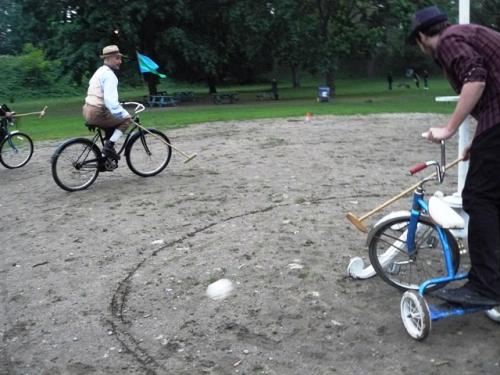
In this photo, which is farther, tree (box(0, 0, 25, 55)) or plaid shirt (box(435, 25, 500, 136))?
tree (box(0, 0, 25, 55))

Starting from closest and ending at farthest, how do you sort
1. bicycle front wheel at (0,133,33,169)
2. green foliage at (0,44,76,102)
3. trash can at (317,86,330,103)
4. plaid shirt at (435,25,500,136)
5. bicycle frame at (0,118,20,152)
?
plaid shirt at (435,25,500,136) → bicycle frame at (0,118,20,152) → bicycle front wheel at (0,133,33,169) → trash can at (317,86,330,103) → green foliage at (0,44,76,102)

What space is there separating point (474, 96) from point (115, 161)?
6.20 metres

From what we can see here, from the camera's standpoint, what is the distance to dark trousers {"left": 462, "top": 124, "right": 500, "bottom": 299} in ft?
11.1

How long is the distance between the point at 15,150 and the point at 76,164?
304cm

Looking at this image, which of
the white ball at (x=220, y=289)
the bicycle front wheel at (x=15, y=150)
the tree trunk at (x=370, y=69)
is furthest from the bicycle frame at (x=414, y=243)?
the tree trunk at (x=370, y=69)

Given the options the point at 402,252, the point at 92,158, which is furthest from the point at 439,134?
the point at 92,158

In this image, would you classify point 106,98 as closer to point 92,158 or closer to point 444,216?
point 92,158

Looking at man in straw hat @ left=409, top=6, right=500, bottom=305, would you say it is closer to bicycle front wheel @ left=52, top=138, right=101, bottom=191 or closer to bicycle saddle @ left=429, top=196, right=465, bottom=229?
bicycle saddle @ left=429, top=196, right=465, bottom=229

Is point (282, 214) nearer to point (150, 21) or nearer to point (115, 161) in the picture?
point (115, 161)

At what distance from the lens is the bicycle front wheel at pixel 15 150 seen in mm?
10648

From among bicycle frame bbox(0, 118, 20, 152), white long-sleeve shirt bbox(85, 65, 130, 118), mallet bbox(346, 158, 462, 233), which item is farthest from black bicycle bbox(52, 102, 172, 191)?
mallet bbox(346, 158, 462, 233)

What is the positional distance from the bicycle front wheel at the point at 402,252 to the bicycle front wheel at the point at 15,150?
804cm

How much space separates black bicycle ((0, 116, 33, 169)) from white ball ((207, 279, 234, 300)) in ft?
23.6

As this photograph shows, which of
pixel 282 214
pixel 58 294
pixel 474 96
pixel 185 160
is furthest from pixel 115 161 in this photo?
pixel 474 96
